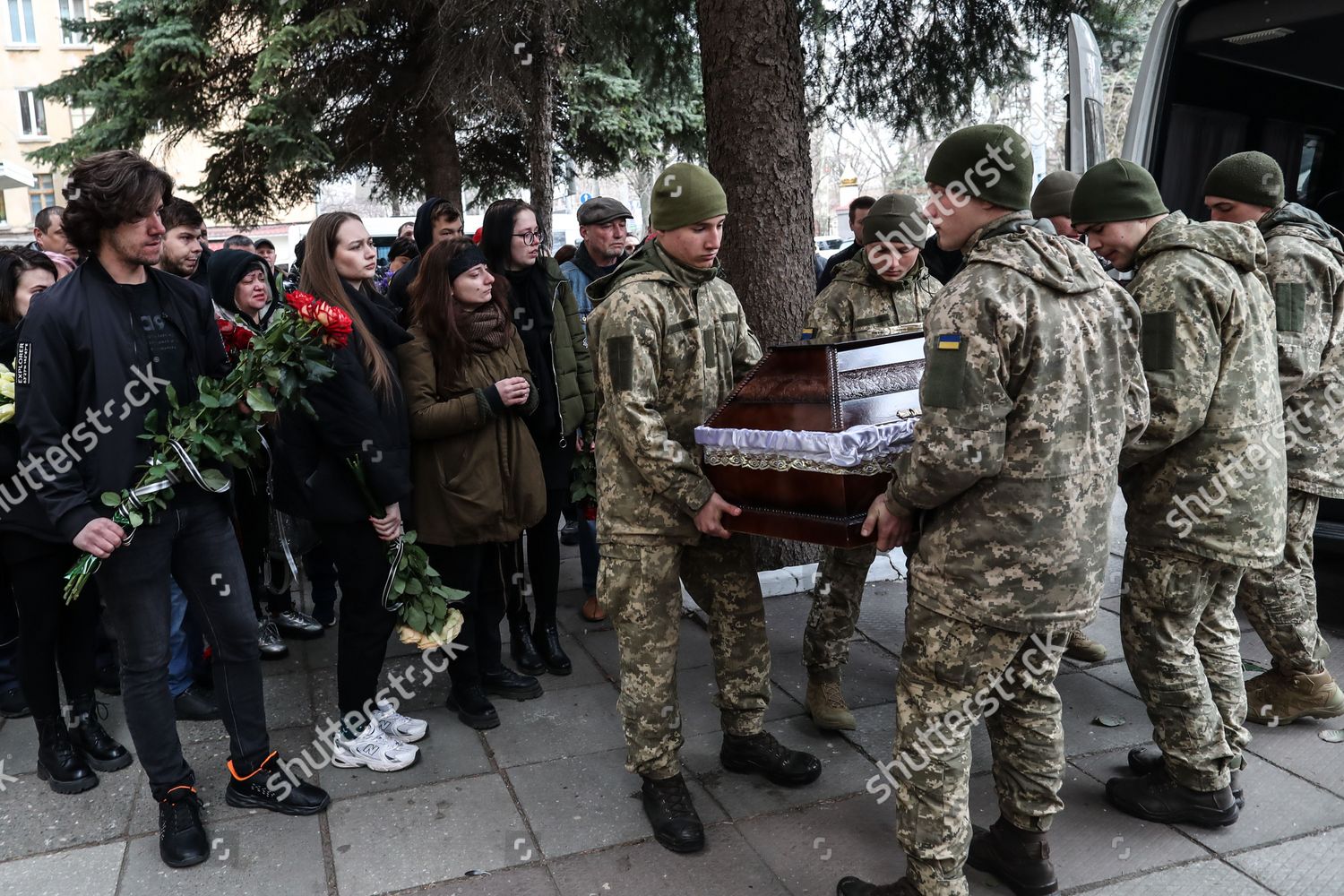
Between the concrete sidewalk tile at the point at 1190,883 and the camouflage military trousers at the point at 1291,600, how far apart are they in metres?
1.24

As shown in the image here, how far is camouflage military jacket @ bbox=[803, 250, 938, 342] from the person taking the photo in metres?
4.19

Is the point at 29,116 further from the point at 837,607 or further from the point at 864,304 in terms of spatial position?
the point at 837,607

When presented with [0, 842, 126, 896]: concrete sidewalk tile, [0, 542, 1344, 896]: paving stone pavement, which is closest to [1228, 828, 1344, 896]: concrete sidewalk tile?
[0, 542, 1344, 896]: paving stone pavement

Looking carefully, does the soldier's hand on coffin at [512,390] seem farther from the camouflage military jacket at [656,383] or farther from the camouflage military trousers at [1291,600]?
the camouflage military trousers at [1291,600]

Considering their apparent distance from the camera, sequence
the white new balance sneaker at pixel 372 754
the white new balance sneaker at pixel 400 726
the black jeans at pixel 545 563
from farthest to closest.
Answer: the black jeans at pixel 545 563 → the white new balance sneaker at pixel 400 726 → the white new balance sneaker at pixel 372 754

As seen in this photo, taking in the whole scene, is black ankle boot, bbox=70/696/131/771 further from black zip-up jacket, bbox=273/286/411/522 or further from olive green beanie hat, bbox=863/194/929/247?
olive green beanie hat, bbox=863/194/929/247

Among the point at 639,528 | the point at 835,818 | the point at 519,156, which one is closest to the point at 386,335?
the point at 639,528

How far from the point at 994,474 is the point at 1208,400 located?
111 cm

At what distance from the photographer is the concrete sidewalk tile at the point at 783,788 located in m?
3.50

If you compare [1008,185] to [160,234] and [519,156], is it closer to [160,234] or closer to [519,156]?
[160,234]

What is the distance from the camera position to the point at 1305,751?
3.77 m

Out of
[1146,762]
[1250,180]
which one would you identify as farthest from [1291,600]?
[1250,180]

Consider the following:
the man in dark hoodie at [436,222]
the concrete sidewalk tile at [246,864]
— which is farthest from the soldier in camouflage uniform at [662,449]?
the man in dark hoodie at [436,222]

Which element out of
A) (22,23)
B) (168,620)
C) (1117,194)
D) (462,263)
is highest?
(22,23)
